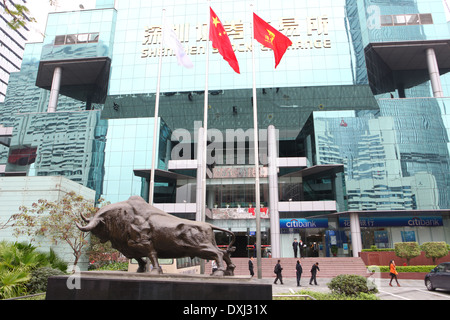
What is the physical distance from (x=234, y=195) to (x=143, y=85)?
19.4 meters

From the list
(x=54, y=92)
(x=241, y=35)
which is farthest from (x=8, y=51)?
(x=241, y=35)

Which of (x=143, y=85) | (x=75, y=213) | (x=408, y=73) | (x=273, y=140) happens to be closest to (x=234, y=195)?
(x=273, y=140)

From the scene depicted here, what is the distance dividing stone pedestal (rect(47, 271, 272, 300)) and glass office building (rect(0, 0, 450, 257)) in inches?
1113

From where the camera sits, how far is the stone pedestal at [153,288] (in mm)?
7133

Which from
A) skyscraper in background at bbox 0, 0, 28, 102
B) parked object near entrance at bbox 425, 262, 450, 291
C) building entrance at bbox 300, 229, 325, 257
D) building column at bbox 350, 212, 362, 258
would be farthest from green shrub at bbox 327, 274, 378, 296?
skyscraper in background at bbox 0, 0, 28, 102

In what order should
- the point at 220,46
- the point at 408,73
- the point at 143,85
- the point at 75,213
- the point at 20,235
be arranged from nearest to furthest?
the point at 220,46 → the point at 20,235 → the point at 75,213 → the point at 143,85 → the point at 408,73

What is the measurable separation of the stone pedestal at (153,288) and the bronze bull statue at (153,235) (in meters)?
0.67

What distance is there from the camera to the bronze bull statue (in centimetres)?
812

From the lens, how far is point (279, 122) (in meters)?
39.4

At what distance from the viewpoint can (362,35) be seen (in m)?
39.3

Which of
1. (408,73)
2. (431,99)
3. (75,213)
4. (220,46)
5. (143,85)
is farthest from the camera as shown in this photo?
(408,73)

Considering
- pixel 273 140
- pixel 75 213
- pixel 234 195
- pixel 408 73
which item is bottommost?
pixel 75 213

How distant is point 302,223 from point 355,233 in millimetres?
6134

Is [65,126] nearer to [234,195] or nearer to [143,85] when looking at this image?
[143,85]
